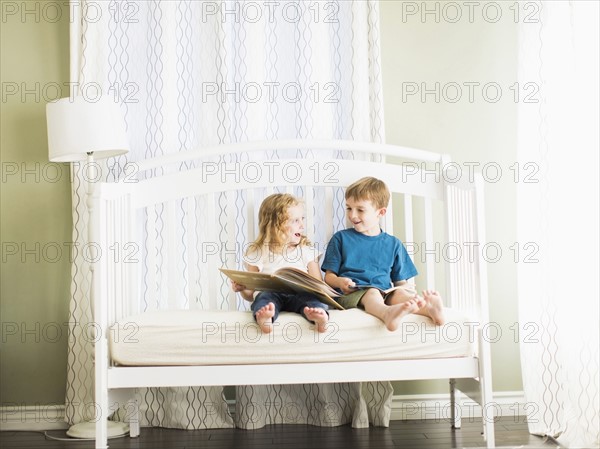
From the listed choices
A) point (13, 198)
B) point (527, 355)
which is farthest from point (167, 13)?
point (527, 355)

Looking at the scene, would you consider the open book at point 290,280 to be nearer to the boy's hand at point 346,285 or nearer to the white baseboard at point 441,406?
the boy's hand at point 346,285

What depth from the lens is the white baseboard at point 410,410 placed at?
2773mm

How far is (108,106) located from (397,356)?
4.06 feet

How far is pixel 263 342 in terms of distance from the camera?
6.90 ft

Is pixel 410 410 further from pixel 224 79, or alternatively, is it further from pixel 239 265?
pixel 224 79

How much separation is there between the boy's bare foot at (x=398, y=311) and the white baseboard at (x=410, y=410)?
810mm

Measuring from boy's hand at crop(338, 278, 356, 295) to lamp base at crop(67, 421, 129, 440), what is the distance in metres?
0.90

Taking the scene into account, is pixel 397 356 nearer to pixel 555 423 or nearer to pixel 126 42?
pixel 555 423

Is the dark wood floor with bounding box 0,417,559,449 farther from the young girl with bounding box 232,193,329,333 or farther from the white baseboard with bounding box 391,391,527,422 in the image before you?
the young girl with bounding box 232,193,329,333

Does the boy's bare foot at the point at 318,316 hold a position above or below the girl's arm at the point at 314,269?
below

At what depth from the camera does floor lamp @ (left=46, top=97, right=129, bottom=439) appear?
98.8 inches

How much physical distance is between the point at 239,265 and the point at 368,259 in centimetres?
49

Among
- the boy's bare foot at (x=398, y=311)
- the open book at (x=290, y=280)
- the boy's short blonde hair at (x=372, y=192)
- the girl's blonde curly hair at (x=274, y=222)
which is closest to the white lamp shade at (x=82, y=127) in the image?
the girl's blonde curly hair at (x=274, y=222)

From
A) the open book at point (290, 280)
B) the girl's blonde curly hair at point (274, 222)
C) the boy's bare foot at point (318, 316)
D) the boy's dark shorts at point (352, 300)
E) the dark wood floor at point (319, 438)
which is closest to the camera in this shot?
the boy's bare foot at point (318, 316)
